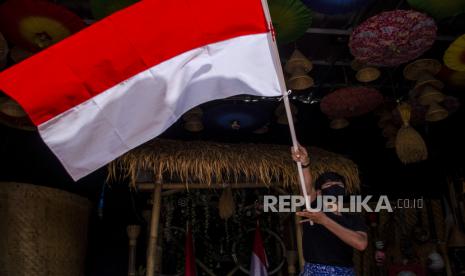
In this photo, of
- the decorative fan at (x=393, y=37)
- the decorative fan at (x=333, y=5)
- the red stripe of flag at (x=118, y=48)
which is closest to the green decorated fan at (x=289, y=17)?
the decorative fan at (x=333, y=5)

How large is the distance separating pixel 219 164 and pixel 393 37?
2366 mm

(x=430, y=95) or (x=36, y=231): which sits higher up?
(x=430, y=95)

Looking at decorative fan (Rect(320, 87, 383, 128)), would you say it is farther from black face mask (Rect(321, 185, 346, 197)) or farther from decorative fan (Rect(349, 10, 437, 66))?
black face mask (Rect(321, 185, 346, 197))

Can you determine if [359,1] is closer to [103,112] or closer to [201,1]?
[201,1]

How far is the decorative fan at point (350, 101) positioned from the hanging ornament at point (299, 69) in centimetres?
68

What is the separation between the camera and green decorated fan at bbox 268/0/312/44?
437cm

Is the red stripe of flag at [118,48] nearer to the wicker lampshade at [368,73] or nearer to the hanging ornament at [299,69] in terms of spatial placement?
the hanging ornament at [299,69]

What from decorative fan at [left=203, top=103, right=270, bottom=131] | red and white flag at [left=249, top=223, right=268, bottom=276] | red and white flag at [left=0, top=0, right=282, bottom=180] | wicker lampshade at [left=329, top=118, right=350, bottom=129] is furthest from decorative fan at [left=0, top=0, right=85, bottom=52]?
wicker lampshade at [left=329, top=118, right=350, bottom=129]

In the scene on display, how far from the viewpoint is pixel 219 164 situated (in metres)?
4.97

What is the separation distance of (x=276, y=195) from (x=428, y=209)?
2656mm

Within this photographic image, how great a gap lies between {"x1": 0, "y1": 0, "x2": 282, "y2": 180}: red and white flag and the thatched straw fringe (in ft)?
6.22

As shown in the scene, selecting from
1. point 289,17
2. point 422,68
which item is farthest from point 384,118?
point 289,17

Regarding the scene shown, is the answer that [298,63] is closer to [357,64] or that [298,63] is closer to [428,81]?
[357,64]

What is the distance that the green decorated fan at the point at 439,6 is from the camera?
4.37 metres
